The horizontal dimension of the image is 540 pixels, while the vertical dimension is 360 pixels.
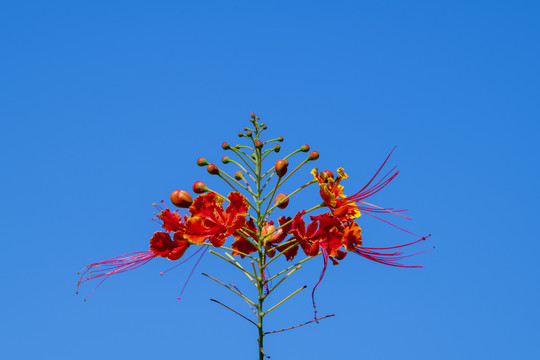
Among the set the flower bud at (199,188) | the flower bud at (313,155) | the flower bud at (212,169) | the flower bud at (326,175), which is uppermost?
the flower bud at (313,155)

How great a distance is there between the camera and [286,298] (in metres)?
4.41

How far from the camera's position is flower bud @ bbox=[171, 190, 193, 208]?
455 cm

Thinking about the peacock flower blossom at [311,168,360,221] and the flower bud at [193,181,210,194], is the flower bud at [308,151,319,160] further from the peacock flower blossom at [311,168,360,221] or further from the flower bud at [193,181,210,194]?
the flower bud at [193,181,210,194]

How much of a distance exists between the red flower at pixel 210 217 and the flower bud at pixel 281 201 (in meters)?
0.28

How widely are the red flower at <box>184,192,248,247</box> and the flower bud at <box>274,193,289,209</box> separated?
28 centimetres

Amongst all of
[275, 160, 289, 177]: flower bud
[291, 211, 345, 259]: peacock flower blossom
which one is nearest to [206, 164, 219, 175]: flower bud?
[275, 160, 289, 177]: flower bud

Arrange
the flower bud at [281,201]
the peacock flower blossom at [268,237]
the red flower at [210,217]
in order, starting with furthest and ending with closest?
the peacock flower blossom at [268,237] < the flower bud at [281,201] < the red flower at [210,217]

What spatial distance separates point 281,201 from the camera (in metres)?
4.58

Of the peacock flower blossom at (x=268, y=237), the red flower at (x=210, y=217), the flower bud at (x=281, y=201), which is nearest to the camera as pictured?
the red flower at (x=210, y=217)

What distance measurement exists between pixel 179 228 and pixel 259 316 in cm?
99

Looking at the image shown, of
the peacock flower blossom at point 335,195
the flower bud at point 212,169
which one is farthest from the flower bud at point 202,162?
the peacock flower blossom at point 335,195

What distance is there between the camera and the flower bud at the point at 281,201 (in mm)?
4586

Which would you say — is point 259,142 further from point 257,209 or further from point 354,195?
point 354,195

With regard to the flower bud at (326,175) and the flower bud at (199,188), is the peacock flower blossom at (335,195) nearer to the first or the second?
the flower bud at (326,175)
